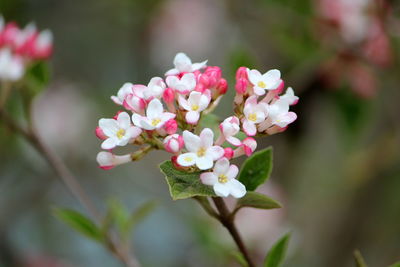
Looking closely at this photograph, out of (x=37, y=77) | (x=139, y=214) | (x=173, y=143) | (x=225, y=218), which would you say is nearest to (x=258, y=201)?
(x=225, y=218)

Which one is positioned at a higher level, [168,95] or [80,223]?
[168,95]

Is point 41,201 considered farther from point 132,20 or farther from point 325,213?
point 325,213

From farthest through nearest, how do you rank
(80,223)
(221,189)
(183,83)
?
(80,223)
(183,83)
(221,189)

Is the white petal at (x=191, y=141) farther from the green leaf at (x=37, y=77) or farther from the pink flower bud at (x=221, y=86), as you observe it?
the green leaf at (x=37, y=77)

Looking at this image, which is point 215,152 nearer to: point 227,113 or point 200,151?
point 200,151

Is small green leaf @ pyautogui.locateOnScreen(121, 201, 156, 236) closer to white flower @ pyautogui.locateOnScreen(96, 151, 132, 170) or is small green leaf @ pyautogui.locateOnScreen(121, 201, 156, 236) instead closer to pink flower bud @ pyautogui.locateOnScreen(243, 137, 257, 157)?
white flower @ pyautogui.locateOnScreen(96, 151, 132, 170)

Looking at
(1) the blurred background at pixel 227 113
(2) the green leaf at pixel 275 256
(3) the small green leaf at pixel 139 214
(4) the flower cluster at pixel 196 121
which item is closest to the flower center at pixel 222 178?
(4) the flower cluster at pixel 196 121
